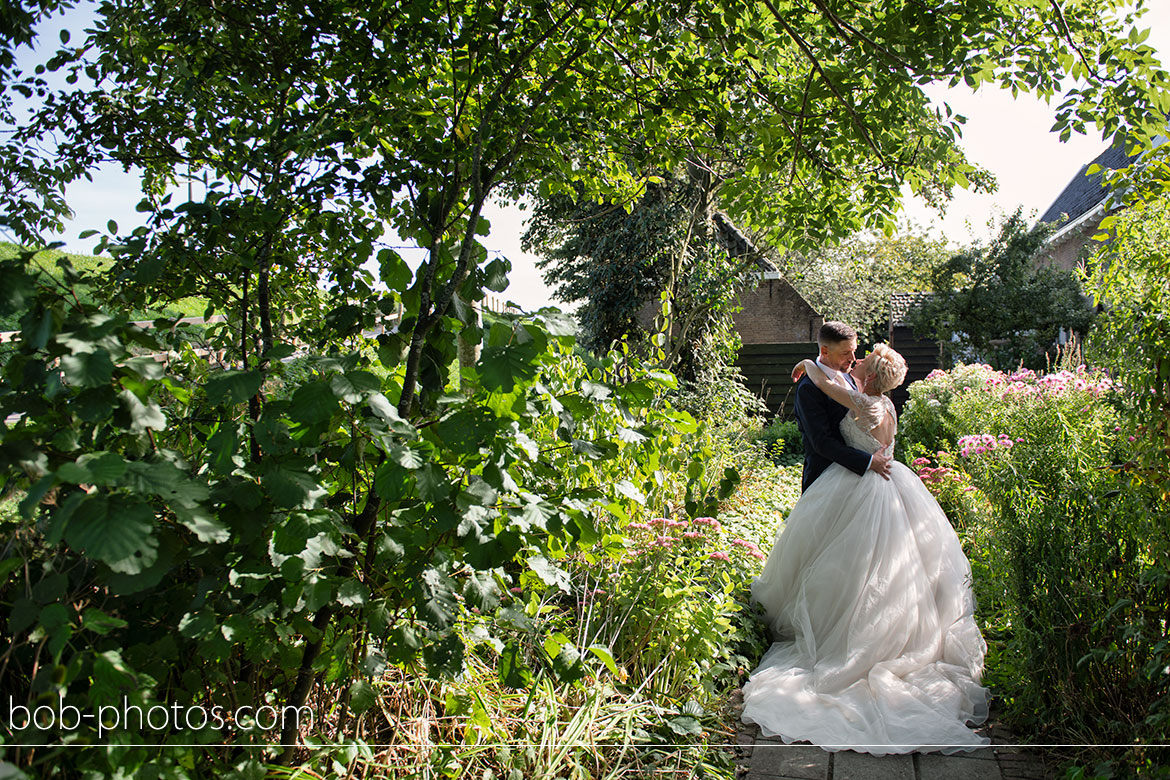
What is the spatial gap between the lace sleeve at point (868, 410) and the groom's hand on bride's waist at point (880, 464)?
187 mm

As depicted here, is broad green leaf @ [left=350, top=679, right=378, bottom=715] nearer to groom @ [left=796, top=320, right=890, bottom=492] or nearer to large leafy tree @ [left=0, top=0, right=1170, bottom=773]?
large leafy tree @ [left=0, top=0, right=1170, bottom=773]

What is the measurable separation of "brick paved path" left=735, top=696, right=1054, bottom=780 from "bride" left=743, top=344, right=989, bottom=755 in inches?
2.1

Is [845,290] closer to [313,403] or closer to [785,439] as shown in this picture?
[785,439]

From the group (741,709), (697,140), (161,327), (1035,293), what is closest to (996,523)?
(741,709)

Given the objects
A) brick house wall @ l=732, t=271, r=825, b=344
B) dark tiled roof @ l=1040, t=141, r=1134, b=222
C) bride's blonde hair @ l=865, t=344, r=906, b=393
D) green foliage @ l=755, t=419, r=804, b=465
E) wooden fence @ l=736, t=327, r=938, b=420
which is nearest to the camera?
bride's blonde hair @ l=865, t=344, r=906, b=393

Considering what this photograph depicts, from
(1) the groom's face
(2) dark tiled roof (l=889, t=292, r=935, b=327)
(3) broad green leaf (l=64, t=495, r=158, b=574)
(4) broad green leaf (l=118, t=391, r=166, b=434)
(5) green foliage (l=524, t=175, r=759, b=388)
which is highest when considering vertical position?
(2) dark tiled roof (l=889, t=292, r=935, b=327)

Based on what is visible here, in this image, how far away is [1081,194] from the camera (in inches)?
848

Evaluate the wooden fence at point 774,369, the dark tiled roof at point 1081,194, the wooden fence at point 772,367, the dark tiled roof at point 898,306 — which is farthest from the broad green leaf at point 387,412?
the dark tiled roof at point 898,306

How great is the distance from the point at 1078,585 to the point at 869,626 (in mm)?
1222

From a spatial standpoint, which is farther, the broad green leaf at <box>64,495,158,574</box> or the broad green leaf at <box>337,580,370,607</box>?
the broad green leaf at <box>337,580,370,607</box>

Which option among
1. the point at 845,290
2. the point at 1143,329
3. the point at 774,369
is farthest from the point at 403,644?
the point at 845,290

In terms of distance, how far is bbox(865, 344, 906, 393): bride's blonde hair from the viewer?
452cm

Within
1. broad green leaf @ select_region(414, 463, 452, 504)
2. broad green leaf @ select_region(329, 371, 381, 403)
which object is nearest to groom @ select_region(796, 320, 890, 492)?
broad green leaf @ select_region(414, 463, 452, 504)

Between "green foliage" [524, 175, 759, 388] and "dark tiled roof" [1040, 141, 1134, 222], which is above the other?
"dark tiled roof" [1040, 141, 1134, 222]
